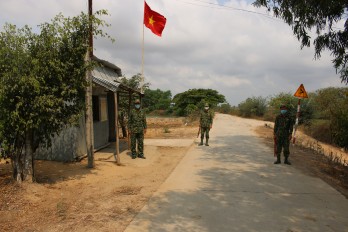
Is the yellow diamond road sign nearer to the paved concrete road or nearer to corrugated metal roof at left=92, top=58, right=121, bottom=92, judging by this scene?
the paved concrete road

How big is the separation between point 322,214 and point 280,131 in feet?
14.5

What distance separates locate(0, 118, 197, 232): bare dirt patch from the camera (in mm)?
5082

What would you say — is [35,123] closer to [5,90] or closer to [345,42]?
[5,90]

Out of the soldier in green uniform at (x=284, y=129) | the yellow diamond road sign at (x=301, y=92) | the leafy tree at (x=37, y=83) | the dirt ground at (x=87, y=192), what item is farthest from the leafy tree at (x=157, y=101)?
the leafy tree at (x=37, y=83)

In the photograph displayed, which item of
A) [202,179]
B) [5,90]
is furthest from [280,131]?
[5,90]

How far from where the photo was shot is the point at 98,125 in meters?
12.5

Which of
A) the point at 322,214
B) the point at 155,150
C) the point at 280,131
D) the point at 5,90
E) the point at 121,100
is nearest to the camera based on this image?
the point at 322,214

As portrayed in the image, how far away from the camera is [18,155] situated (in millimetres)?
6770

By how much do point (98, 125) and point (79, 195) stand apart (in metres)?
6.06

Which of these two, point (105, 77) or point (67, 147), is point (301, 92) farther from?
point (67, 147)

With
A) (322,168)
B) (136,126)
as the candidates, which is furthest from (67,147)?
(322,168)

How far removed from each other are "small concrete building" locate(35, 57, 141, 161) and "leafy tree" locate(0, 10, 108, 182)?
0.79 m

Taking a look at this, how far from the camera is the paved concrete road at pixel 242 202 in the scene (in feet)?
16.2

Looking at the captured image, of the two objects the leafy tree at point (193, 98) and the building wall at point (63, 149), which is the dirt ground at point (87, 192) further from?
the leafy tree at point (193, 98)
